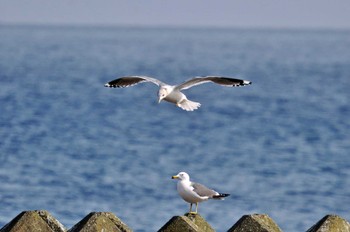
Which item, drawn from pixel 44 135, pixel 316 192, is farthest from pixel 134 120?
pixel 316 192

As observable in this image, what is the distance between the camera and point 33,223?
17.7 ft

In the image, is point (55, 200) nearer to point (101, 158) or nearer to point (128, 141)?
point (101, 158)

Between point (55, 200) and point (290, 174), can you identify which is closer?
point (55, 200)

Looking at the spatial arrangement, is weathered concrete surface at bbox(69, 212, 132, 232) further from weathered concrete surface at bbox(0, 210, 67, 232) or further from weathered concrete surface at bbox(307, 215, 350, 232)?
weathered concrete surface at bbox(307, 215, 350, 232)

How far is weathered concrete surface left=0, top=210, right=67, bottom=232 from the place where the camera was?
5391mm

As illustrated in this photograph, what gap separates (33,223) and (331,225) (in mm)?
1300

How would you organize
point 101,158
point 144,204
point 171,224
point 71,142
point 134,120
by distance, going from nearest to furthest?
point 171,224 → point 144,204 → point 101,158 → point 71,142 → point 134,120

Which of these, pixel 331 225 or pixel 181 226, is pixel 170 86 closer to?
pixel 181 226

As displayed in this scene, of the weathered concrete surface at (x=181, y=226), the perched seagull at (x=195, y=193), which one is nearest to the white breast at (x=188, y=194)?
the perched seagull at (x=195, y=193)

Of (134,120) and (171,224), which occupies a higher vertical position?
(171,224)

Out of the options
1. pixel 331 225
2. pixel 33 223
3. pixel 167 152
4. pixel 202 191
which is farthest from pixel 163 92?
pixel 167 152

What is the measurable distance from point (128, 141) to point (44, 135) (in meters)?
2.67

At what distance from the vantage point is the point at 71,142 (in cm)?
3167

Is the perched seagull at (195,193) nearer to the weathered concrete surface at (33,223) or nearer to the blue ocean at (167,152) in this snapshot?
the weathered concrete surface at (33,223)
